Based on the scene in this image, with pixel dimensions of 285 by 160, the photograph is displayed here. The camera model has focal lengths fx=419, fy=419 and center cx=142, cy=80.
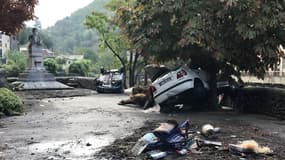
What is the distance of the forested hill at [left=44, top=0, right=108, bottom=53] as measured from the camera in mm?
92438

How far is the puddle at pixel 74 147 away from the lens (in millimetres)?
6840

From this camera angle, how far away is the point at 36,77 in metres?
27.9

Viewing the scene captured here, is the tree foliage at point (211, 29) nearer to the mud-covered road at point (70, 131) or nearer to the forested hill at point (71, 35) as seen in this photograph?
the mud-covered road at point (70, 131)

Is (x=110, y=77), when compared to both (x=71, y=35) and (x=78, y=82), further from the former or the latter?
(x=71, y=35)

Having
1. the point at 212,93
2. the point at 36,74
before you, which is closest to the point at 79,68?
the point at 36,74

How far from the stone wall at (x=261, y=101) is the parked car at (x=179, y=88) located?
1.25 meters

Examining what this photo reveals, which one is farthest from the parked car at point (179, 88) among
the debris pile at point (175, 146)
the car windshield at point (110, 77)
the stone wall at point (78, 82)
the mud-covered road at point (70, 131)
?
the stone wall at point (78, 82)

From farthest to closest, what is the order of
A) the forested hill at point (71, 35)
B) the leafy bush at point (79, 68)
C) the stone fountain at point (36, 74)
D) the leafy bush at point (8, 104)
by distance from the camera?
the forested hill at point (71, 35) → the leafy bush at point (79, 68) → the stone fountain at point (36, 74) → the leafy bush at point (8, 104)

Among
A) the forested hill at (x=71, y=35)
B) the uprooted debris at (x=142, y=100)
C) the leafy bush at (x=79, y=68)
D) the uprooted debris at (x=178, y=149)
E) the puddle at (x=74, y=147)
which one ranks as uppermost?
the forested hill at (x=71, y=35)

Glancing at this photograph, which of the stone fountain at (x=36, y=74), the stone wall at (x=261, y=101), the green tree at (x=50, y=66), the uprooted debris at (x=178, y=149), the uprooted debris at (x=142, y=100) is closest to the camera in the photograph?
the uprooted debris at (x=178, y=149)

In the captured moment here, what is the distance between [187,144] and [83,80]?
27310 millimetres

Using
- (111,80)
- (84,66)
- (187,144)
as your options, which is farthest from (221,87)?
(84,66)

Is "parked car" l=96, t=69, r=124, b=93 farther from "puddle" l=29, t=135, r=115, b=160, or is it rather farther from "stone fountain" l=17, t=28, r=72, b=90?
"puddle" l=29, t=135, r=115, b=160

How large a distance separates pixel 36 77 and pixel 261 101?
18183 millimetres
